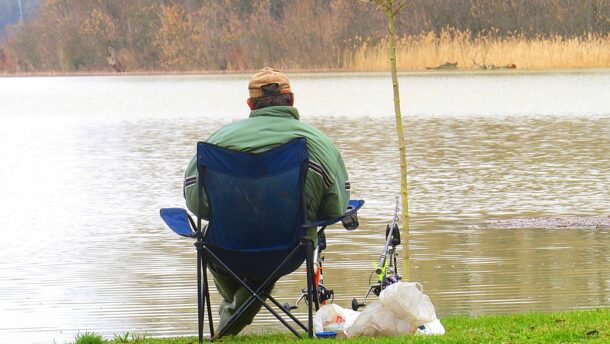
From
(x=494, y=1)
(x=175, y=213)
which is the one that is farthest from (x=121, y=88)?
(x=175, y=213)

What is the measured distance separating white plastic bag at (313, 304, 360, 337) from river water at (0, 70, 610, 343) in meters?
1.60

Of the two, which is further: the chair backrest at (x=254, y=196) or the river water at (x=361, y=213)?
the river water at (x=361, y=213)

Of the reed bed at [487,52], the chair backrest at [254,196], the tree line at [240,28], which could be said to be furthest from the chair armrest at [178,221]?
the tree line at [240,28]

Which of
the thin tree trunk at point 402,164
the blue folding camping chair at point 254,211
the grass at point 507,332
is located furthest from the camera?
the thin tree trunk at point 402,164

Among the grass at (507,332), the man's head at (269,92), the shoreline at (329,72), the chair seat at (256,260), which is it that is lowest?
the shoreline at (329,72)

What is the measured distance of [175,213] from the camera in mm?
7305

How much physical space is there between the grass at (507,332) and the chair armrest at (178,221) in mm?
554

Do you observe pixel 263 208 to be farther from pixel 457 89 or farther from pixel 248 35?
pixel 248 35

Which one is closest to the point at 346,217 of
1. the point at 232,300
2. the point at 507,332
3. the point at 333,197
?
the point at 333,197

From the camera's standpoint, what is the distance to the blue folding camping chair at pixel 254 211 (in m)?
6.86

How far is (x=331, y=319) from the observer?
7027mm

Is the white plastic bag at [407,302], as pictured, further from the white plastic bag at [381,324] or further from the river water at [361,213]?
the river water at [361,213]

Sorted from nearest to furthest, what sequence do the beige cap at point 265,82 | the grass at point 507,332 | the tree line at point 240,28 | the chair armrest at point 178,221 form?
1. the grass at point 507,332
2. the chair armrest at point 178,221
3. the beige cap at point 265,82
4. the tree line at point 240,28

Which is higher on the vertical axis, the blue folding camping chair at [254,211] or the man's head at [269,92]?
the man's head at [269,92]
